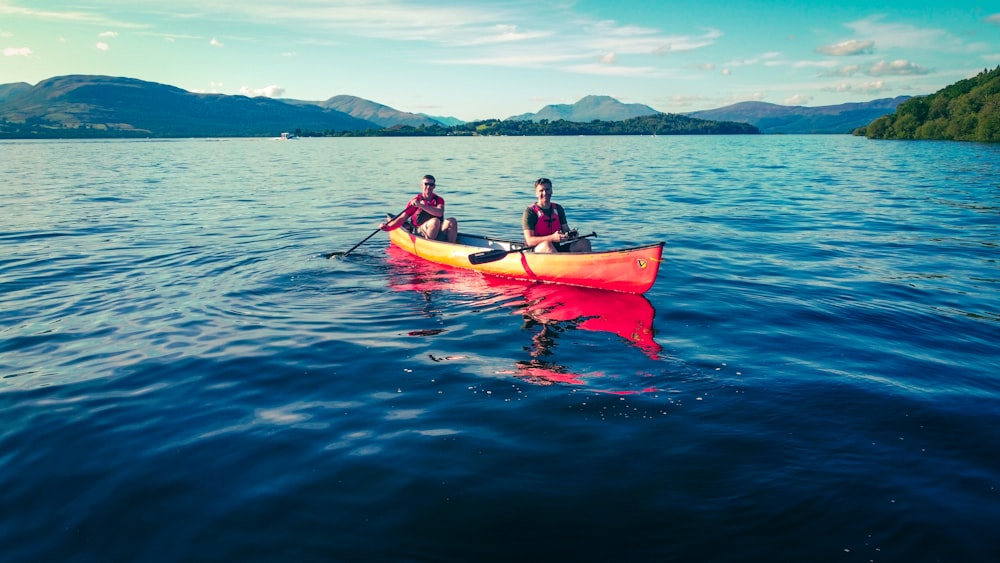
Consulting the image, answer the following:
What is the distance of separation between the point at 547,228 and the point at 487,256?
1.54 m

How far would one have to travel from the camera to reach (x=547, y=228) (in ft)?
42.8

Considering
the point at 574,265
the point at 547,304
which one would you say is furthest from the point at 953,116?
the point at 547,304

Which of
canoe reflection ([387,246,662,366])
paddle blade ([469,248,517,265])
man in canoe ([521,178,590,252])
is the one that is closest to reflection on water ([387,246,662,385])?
canoe reflection ([387,246,662,366])

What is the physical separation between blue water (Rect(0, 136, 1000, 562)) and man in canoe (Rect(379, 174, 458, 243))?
1.07 metres

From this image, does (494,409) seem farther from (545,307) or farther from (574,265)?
(574,265)

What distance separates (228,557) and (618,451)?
12.0ft

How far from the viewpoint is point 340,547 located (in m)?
4.50

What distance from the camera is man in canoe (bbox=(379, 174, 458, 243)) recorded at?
15.0 meters

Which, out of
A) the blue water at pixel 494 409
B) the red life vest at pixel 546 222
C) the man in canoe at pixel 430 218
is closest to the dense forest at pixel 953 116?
the blue water at pixel 494 409

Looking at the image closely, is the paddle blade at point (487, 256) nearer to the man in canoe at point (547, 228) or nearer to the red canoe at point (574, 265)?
the red canoe at point (574, 265)

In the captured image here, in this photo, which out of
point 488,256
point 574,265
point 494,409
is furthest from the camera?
point 488,256

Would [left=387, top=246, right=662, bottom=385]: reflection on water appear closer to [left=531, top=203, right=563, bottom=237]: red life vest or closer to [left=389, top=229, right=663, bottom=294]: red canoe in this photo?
[left=389, top=229, right=663, bottom=294]: red canoe

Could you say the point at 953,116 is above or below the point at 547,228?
above

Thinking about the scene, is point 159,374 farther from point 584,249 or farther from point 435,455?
point 584,249
